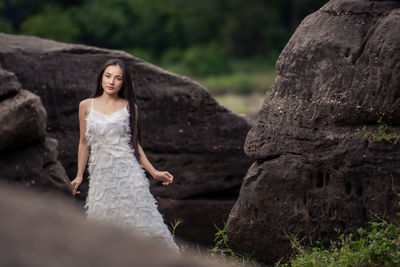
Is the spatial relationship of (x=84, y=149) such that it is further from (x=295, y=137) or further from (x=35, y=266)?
(x=35, y=266)

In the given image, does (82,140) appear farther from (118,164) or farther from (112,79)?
(112,79)

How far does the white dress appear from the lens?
205 inches

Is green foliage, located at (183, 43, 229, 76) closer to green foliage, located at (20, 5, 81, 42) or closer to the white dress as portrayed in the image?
green foliage, located at (20, 5, 81, 42)

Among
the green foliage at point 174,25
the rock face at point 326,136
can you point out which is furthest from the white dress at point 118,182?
the green foliage at point 174,25

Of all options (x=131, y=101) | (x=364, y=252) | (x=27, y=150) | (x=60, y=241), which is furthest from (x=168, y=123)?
(x=60, y=241)

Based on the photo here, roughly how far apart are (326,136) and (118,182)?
1715 millimetres

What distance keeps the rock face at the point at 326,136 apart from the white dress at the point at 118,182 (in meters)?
1.06

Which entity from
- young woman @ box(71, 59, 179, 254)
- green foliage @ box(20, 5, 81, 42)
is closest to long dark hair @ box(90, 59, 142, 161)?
young woman @ box(71, 59, 179, 254)

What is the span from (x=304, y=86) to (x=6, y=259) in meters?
4.63

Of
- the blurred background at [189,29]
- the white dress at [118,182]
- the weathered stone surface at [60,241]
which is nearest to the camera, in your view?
the weathered stone surface at [60,241]

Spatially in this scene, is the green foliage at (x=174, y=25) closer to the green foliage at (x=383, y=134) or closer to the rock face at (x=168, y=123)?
the rock face at (x=168, y=123)

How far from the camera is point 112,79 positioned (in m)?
5.47

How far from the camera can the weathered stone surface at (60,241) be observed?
4.92ft

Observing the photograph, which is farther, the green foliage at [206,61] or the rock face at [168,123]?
the green foliage at [206,61]
